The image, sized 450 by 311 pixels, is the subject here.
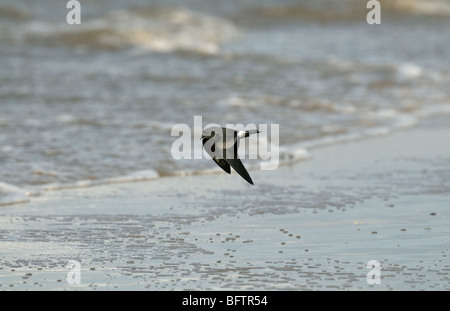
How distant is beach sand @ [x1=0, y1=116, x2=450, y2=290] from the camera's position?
3.53 meters

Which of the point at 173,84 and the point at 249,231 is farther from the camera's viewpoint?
the point at 173,84

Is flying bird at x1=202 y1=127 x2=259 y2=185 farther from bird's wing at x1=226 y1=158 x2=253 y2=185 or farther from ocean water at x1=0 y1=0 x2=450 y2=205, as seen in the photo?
ocean water at x1=0 y1=0 x2=450 y2=205

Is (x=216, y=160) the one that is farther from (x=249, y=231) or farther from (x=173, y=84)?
(x=173, y=84)

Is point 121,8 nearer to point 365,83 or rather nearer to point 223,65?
point 223,65

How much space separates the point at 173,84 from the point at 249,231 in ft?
15.8

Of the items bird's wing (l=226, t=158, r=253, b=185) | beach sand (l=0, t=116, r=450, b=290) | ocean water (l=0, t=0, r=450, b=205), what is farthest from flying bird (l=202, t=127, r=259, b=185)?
ocean water (l=0, t=0, r=450, b=205)

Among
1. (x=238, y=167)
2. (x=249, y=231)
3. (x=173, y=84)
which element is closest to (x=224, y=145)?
(x=238, y=167)

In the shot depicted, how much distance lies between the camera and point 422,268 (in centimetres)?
361

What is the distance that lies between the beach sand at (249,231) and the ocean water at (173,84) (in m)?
0.44

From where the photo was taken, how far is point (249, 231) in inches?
168

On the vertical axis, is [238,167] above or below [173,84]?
below

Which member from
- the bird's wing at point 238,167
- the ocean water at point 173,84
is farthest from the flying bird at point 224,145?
the ocean water at point 173,84

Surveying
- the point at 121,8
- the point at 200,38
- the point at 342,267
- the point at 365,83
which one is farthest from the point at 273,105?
the point at 121,8

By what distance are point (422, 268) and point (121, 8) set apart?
44.0 ft
